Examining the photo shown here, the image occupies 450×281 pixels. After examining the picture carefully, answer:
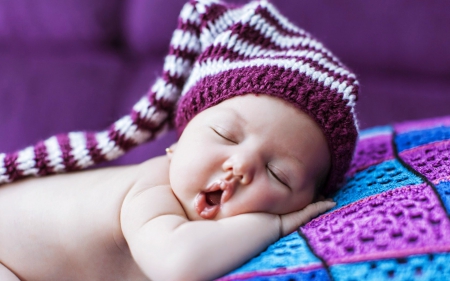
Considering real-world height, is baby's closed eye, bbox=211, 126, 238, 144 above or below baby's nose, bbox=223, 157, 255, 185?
above

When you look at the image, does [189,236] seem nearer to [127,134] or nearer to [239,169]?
[239,169]

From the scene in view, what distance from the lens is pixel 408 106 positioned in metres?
1.65

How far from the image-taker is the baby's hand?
0.90m

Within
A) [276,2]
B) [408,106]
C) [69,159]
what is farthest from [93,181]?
[408,106]

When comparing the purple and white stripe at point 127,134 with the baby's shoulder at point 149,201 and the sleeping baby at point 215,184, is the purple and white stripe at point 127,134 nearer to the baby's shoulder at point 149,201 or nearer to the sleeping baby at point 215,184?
the sleeping baby at point 215,184

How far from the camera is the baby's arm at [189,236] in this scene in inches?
30.2

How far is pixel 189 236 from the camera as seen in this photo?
792 millimetres

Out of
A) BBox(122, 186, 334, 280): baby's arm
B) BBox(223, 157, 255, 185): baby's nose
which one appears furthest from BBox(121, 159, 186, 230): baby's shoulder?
BBox(223, 157, 255, 185): baby's nose

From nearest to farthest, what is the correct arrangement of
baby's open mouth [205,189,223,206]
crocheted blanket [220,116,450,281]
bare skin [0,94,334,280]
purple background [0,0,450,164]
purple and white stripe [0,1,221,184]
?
crocheted blanket [220,116,450,281]
bare skin [0,94,334,280]
baby's open mouth [205,189,223,206]
purple and white stripe [0,1,221,184]
purple background [0,0,450,164]

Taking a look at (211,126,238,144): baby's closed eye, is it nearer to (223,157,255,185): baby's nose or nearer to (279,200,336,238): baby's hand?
(223,157,255,185): baby's nose

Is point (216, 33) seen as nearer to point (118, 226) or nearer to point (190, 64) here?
point (190, 64)

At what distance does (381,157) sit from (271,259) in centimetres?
46

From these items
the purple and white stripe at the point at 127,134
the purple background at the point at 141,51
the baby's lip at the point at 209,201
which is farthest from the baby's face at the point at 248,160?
the purple background at the point at 141,51

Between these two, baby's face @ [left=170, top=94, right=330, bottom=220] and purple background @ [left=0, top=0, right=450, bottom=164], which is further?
purple background @ [left=0, top=0, right=450, bottom=164]
